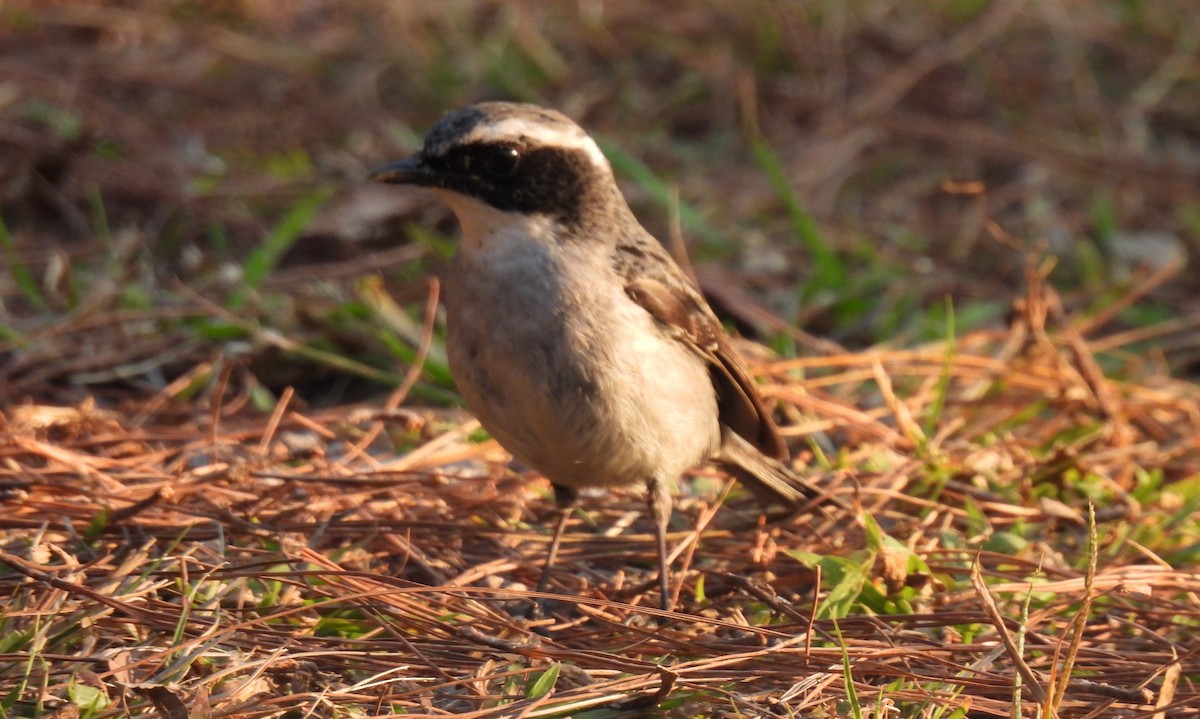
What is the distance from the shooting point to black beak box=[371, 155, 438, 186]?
182 inches

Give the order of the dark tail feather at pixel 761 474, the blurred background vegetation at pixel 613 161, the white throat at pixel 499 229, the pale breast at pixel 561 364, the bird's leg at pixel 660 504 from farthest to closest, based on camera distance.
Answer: the blurred background vegetation at pixel 613 161
the dark tail feather at pixel 761 474
the bird's leg at pixel 660 504
the white throat at pixel 499 229
the pale breast at pixel 561 364

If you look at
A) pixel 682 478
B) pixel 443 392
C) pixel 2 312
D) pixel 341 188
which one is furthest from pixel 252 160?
pixel 682 478

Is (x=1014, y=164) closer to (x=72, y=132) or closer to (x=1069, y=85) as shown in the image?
(x=1069, y=85)

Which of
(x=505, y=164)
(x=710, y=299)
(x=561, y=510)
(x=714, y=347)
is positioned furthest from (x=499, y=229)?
(x=710, y=299)

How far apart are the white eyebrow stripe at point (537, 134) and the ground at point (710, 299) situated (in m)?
1.32

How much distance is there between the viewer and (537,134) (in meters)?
4.61

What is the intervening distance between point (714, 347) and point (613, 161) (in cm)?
324

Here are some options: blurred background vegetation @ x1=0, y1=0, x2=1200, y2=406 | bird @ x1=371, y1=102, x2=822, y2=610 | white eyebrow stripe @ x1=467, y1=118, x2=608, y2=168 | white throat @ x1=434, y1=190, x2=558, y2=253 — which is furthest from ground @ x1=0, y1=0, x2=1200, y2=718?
white eyebrow stripe @ x1=467, y1=118, x2=608, y2=168

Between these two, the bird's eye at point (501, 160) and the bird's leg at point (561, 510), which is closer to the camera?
the bird's eye at point (501, 160)

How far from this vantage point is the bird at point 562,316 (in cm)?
437

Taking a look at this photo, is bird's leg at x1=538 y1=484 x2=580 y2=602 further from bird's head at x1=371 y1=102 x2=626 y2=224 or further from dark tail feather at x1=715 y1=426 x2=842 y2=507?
bird's head at x1=371 y1=102 x2=626 y2=224

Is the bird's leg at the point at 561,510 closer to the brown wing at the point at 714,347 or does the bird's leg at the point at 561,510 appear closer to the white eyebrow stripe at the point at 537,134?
the brown wing at the point at 714,347

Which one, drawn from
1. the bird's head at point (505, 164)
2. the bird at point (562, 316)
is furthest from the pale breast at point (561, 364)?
the bird's head at point (505, 164)

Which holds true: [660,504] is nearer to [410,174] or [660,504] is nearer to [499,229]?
[499,229]
